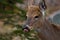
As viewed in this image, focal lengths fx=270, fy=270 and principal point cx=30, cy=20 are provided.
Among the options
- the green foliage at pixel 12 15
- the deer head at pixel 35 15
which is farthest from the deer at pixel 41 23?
the green foliage at pixel 12 15

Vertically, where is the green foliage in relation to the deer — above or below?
above

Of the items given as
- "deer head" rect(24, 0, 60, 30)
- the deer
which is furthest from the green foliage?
"deer head" rect(24, 0, 60, 30)

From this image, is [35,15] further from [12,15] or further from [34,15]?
[12,15]

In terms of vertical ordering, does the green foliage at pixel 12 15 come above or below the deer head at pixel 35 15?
above

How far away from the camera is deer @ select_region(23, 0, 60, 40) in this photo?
97.4 inches

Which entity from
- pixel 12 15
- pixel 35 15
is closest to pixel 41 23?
pixel 35 15

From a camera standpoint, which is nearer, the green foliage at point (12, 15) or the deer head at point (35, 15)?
the deer head at point (35, 15)

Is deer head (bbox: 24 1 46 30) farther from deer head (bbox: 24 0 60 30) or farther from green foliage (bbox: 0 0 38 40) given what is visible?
green foliage (bbox: 0 0 38 40)

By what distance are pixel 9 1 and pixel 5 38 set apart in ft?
2.62

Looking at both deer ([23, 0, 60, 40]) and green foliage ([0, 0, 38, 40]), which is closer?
deer ([23, 0, 60, 40])

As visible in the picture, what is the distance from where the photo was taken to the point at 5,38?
342 cm

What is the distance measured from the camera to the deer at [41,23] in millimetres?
2475

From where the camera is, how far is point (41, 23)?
262cm

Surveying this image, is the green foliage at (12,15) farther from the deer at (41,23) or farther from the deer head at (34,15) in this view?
the deer head at (34,15)
